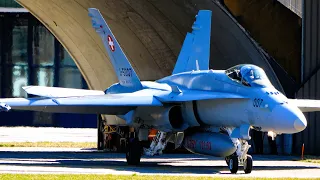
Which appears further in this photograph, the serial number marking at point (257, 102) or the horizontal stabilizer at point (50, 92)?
the horizontal stabilizer at point (50, 92)

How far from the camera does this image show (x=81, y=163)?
69.6 feet

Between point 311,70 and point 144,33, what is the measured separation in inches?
214

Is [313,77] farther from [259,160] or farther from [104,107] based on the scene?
[104,107]

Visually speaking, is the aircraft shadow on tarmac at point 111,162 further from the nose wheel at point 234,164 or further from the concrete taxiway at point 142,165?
the nose wheel at point 234,164

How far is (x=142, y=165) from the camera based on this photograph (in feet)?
69.9

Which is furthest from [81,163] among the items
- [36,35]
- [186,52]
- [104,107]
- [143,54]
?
[36,35]

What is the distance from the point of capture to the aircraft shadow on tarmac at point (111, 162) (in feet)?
64.7

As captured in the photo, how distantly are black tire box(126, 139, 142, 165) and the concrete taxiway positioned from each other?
22 cm

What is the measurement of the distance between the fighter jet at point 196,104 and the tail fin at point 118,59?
25 mm

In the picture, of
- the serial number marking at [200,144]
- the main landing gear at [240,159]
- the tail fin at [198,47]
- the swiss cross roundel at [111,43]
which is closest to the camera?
the main landing gear at [240,159]

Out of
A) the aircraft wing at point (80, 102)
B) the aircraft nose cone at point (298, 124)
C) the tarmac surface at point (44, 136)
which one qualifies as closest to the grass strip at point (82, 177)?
the aircraft nose cone at point (298, 124)

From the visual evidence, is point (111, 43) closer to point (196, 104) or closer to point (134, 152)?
point (134, 152)

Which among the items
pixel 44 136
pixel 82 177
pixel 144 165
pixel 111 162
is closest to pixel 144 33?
pixel 111 162

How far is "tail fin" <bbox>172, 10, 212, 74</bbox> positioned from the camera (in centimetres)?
2309
